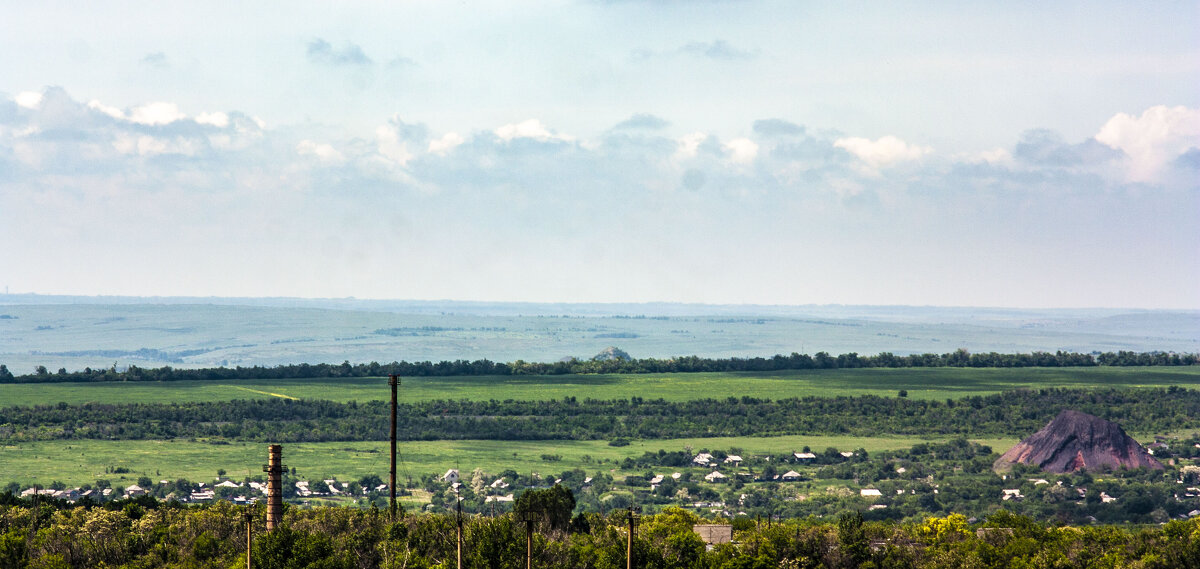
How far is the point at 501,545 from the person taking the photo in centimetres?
8481

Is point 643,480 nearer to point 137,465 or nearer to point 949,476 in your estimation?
point 949,476

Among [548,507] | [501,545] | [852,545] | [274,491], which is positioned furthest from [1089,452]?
[274,491]

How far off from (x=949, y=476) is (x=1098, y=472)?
20199 millimetres

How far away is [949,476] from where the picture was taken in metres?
192

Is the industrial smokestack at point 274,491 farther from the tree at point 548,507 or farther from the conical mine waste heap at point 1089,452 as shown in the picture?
the conical mine waste heap at point 1089,452

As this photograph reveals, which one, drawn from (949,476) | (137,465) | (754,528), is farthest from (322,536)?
(949,476)

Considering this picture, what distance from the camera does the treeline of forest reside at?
83.5 meters

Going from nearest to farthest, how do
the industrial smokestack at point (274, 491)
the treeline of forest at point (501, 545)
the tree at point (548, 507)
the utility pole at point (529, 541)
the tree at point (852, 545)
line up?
the utility pole at point (529, 541) < the treeline of forest at point (501, 545) < the industrial smokestack at point (274, 491) < the tree at point (852, 545) < the tree at point (548, 507)

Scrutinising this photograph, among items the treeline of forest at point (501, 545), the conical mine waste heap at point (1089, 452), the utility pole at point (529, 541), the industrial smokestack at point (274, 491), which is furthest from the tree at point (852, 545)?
the conical mine waste heap at point (1089, 452)

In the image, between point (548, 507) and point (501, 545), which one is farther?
point (548, 507)

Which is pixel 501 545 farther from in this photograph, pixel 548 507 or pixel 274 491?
pixel 274 491

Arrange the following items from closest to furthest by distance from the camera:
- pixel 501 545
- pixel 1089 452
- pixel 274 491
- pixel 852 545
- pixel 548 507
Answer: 1. pixel 501 545
2. pixel 274 491
3. pixel 852 545
4. pixel 548 507
5. pixel 1089 452

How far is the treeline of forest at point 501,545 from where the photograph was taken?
Result: 8350 centimetres

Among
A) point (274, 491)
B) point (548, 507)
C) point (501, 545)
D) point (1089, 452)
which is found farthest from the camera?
point (1089, 452)
